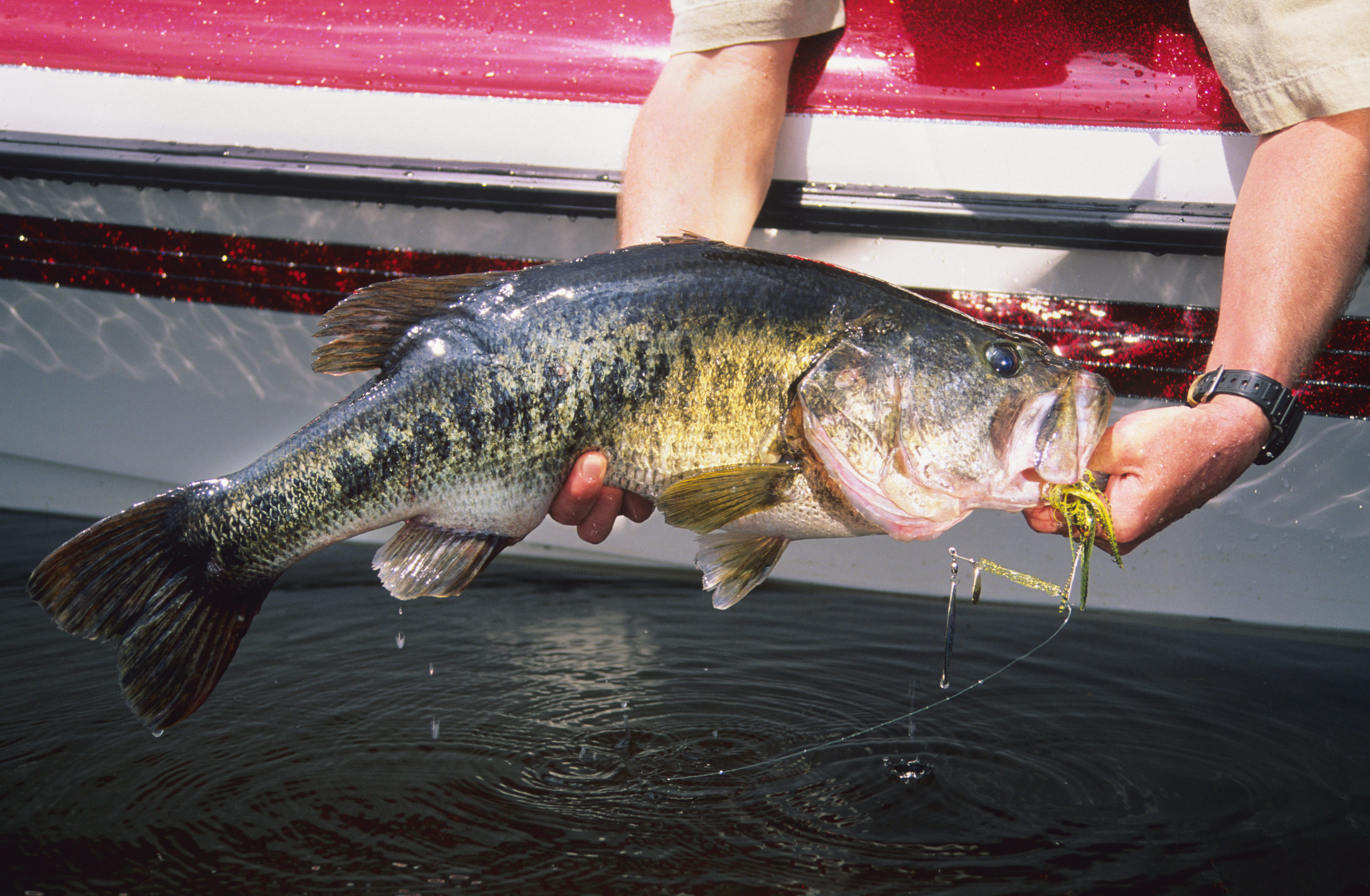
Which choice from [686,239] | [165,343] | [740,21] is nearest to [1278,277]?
[686,239]

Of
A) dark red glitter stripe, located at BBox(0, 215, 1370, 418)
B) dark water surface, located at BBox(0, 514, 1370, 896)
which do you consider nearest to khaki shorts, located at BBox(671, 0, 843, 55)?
dark red glitter stripe, located at BBox(0, 215, 1370, 418)

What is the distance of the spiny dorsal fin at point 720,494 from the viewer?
6.59 feet

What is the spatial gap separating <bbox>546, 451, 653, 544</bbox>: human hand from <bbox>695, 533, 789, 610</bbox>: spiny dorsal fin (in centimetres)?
24

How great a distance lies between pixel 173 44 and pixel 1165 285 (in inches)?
127

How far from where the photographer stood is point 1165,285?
3182 millimetres

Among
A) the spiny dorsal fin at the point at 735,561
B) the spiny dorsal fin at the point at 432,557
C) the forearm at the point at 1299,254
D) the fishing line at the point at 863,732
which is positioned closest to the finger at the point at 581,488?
the spiny dorsal fin at the point at 432,557

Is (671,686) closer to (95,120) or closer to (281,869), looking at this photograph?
(281,869)

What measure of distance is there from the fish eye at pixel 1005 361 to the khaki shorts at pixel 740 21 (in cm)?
155

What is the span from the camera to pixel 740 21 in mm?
3109

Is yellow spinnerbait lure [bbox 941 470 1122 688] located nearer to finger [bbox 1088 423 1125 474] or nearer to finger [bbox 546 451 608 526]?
finger [bbox 1088 423 1125 474]

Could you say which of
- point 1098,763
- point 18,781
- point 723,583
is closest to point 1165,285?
point 1098,763

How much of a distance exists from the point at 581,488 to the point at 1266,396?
5.05 feet

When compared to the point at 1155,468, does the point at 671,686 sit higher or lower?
lower

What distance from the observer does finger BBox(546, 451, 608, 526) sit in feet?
6.99
